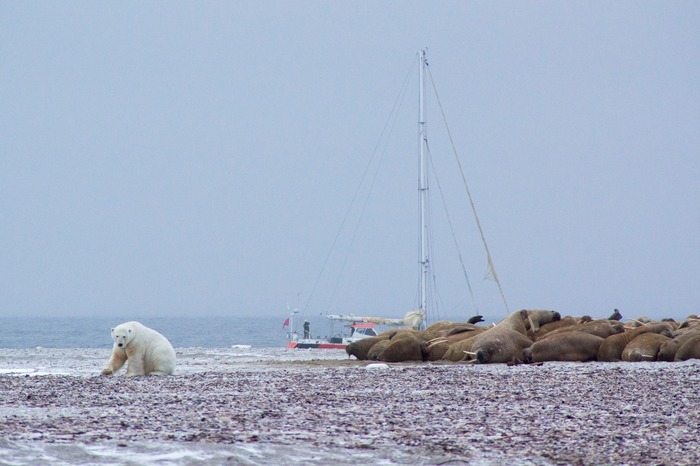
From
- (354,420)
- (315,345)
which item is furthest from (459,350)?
(315,345)

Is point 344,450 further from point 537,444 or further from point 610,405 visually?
point 610,405

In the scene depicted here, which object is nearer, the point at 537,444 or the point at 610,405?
the point at 537,444

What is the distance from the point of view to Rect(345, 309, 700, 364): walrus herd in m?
19.6

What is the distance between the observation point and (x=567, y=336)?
19969mm

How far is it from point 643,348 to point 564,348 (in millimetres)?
1570

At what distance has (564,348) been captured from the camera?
1973 cm

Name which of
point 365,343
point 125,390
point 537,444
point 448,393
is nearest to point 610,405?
point 448,393

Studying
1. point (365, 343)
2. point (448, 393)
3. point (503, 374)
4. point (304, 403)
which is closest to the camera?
point (304, 403)

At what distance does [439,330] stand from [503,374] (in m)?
9.42

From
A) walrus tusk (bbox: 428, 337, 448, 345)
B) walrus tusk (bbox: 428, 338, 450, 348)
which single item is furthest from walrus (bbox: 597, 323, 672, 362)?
walrus tusk (bbox: 428, 337, 448, 345)

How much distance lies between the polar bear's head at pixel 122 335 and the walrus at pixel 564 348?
848 centimetres

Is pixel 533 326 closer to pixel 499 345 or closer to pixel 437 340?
pixel 437 340

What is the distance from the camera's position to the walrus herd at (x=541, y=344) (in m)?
19.6

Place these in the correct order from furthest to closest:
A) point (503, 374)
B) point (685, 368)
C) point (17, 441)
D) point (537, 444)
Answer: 1. point (685, 368)
2. point (503, 374)
3. point (537, 444)
4. point (17, 441)
